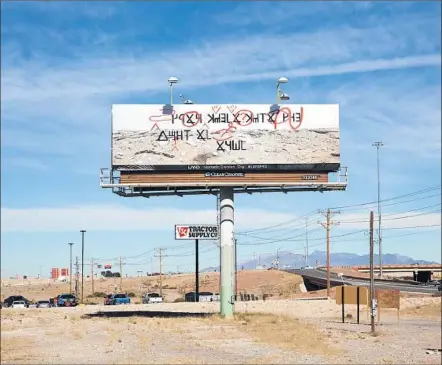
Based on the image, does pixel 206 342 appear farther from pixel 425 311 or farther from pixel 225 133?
pixel 425 311

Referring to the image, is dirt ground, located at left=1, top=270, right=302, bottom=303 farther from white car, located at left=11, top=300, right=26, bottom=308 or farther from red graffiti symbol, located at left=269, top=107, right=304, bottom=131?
red graffiti symbol, located at left=269, top=107, right=304, bottom=131

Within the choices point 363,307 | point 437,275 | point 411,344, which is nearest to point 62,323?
point 411,344

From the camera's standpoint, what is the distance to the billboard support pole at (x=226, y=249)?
1718 inches

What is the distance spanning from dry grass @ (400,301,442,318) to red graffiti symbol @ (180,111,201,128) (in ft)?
76.4

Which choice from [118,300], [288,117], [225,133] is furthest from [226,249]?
[118,300]

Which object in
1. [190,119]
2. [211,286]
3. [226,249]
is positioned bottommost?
[211,286]

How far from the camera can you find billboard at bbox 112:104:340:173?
43.2m

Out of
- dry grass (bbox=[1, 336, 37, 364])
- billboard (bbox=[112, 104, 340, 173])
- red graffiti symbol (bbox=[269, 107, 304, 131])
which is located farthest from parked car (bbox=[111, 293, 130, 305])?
dry grass (bbox=[1, 336, 37, 364])

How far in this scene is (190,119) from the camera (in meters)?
43.4

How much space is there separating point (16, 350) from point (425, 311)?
3868cm

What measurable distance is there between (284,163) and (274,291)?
6951 cm

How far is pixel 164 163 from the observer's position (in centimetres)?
4312

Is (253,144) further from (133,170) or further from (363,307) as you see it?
(363,307)

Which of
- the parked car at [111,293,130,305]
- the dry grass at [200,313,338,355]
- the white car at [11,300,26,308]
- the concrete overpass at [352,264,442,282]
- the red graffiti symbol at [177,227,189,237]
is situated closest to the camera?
the dry grass at [200,313,338,355]
